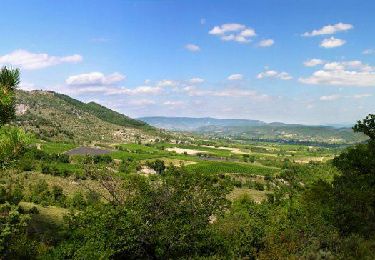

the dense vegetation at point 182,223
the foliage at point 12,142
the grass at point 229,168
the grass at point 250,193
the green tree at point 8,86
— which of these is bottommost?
the grass at point 250,193

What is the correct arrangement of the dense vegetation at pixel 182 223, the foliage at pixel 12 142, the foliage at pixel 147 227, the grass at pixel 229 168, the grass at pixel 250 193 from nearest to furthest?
the foliage at pixel 12 142 → the dense vegetation at pixel 182 223 → the foliage at pixel 147 227 → the grass at pixel 250 193 → the grass at pixel 229 168

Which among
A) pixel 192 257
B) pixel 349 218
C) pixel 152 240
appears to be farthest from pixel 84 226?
pixel 349 218

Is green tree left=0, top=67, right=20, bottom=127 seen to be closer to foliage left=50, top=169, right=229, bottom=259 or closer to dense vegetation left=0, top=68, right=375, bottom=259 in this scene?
dense vegetation left=0, top=68, right=375, bottom=259

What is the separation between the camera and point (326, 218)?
35.2 m

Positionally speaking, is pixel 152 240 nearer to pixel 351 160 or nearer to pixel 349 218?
pixel 349 218

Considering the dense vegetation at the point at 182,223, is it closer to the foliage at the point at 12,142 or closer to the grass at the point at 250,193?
the foliage at the point at 12,142

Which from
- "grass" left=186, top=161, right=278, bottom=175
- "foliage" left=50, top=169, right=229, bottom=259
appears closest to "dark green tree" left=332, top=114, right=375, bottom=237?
"foliage" left=50, top=169, right=229, bottom=259

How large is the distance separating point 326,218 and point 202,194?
11043 millimetres

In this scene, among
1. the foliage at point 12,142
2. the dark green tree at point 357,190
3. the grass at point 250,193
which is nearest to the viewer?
the foliage at point 12,142

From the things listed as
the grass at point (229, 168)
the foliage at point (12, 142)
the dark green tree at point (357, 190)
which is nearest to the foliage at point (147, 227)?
the foliage at point (12, 142)

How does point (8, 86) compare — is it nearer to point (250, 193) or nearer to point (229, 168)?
point (250, 193)

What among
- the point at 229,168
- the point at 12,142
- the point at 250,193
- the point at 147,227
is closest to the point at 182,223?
the point at 147,227

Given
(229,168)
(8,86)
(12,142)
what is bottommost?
(229,168)

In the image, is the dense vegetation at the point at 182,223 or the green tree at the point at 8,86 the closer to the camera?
the green tree at the point at 8,86
